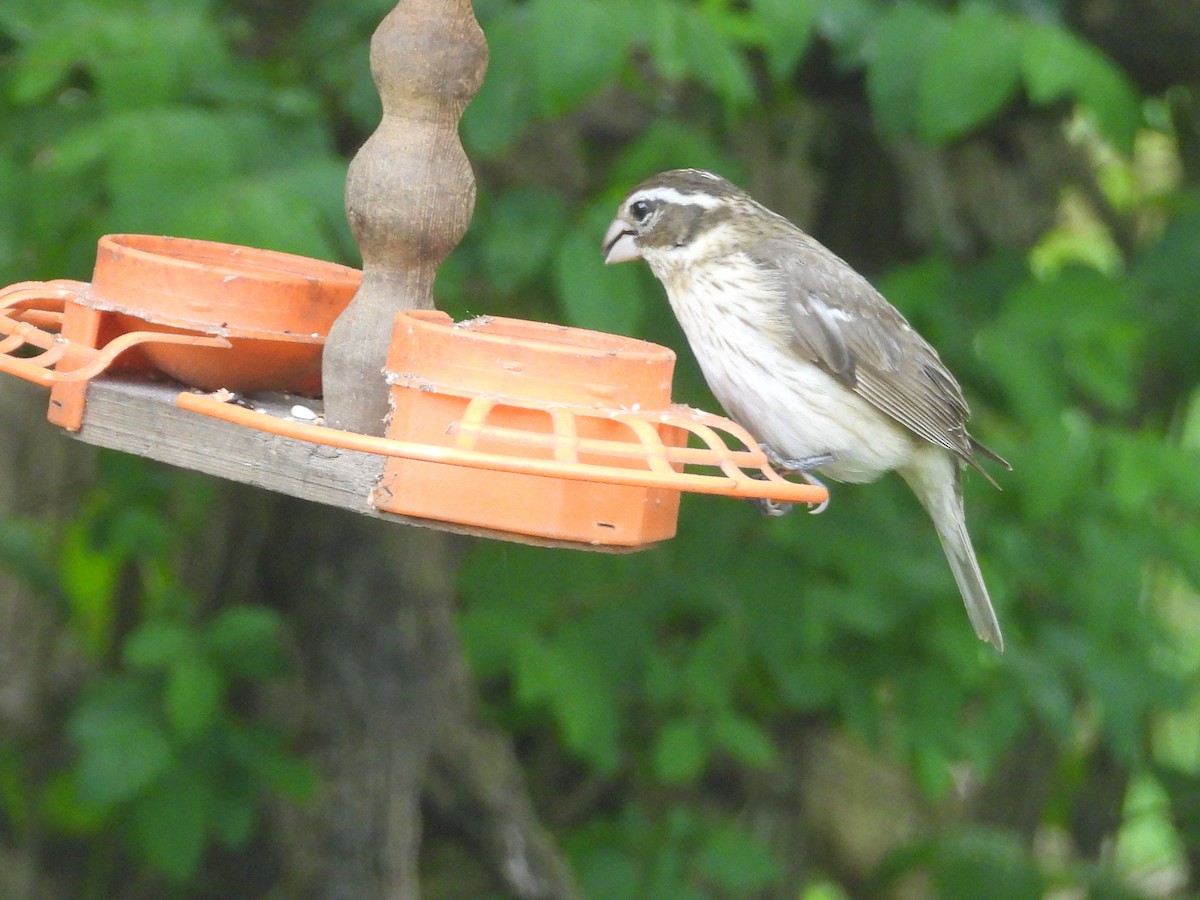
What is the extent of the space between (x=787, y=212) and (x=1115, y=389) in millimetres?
1893

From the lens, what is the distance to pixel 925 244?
613 centimetres

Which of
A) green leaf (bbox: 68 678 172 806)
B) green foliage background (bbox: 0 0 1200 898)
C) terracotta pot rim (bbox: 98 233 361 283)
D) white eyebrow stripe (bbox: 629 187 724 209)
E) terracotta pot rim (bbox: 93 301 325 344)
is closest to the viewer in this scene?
terracotta pot rim (bbox: 93 301 325 344)

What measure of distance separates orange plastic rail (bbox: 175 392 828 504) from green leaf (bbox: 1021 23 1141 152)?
2.05 metres

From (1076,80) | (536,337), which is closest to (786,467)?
(536,337)

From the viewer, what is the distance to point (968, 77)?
13.0 ft

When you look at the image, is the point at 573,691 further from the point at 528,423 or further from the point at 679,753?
the point at 528,423

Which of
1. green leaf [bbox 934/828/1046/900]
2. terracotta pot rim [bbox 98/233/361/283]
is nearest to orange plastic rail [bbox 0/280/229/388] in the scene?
terracotta pot rim [bbox 98/233/361/283]

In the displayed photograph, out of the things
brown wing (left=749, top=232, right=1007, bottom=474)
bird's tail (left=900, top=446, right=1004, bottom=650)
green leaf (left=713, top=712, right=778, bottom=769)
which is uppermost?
brown wing (left=749, top=232, right=1007, bottom=474)

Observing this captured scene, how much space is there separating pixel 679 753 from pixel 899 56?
7.80ft

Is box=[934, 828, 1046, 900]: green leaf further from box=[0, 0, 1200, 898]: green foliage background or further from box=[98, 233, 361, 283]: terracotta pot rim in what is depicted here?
box=[98, 233, 361, 283]: terracotta pot rim

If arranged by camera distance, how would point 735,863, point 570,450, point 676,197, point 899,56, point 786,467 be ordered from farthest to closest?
point 735,863
point 899,56
point 676,197
point 786,467
point 570,450

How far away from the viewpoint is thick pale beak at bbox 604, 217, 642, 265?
382 cm

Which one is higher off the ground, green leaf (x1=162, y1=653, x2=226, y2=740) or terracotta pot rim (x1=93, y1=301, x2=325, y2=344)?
terracotta pot rim (x1=93, y1=301, x2=325, y2=344)

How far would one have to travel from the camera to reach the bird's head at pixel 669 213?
3.70m
